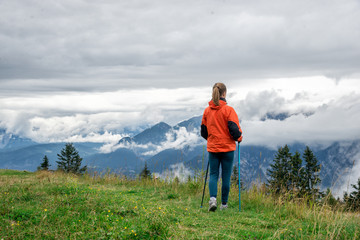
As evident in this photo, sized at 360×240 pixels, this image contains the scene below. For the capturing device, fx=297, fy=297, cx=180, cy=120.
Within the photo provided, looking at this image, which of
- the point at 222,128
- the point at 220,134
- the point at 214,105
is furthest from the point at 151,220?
the point at 214,105

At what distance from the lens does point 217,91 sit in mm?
7465

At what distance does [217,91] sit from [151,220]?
12.2 feet

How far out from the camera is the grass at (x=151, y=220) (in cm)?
486

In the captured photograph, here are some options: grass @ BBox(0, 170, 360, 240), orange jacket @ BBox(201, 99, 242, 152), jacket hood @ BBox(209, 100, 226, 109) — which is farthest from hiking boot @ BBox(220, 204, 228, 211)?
jacket hood @ BBox(209, 100, 226, 109)

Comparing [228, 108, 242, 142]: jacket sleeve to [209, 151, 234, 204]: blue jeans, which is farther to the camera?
[209, 151, 234, 204]: blue jeans

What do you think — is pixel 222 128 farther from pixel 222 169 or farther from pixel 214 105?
pixel 222 169

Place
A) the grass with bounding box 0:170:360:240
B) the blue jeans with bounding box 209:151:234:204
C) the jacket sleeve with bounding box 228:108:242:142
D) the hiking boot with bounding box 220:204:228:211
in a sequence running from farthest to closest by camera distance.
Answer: the hiking boot with bounding box 220:204:228:211 → the blue jeans with bounding box 209:151:234:204 → the jacket sleeve with bounding box 228:108:242:142 → the grass with bounding box 0:170:360:240

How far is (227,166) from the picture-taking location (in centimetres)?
777

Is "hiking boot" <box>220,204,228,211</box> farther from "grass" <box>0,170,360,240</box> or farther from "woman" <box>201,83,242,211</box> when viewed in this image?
"grass" <box>0,170,360,240</box>

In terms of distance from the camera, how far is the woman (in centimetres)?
747

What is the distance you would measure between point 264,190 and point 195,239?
495 centimetres

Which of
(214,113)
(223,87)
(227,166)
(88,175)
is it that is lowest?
(88,175)

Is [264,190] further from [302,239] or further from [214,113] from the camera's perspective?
[302,239]

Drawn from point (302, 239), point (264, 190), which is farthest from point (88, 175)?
point (302, 239)
